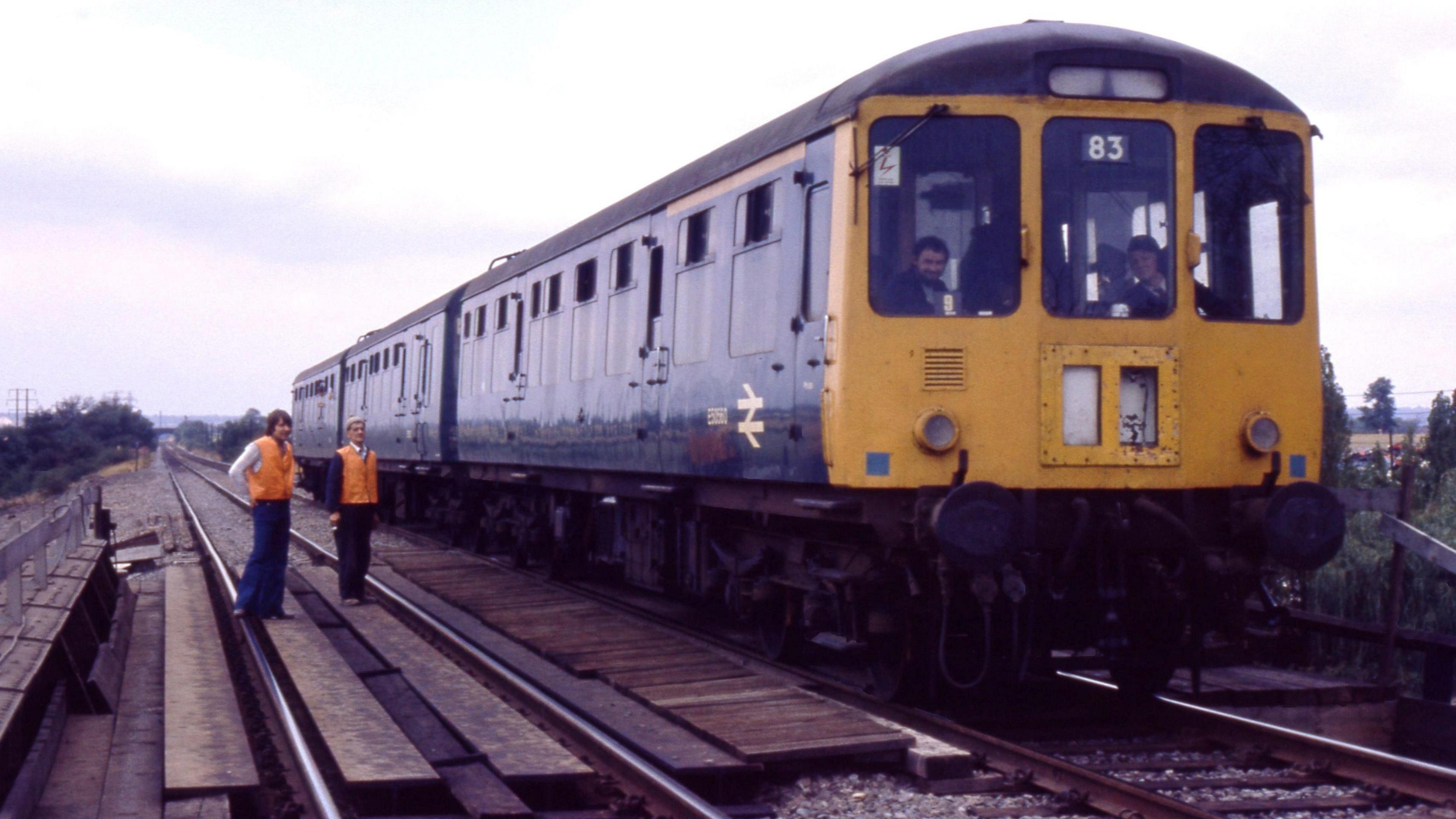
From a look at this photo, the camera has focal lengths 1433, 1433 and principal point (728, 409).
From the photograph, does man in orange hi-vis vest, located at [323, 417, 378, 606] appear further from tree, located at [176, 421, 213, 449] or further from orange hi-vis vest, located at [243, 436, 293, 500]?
tree, located at [176, 421, 213, 449]

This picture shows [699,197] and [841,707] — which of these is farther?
[699,197]

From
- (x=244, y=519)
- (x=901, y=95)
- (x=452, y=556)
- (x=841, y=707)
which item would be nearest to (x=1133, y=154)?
(x=901, y=95)

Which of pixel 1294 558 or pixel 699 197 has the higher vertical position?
pixel 699 197

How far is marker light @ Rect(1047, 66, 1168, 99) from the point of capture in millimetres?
7098

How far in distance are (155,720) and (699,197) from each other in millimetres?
4568

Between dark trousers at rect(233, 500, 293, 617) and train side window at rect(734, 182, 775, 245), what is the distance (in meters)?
4.30

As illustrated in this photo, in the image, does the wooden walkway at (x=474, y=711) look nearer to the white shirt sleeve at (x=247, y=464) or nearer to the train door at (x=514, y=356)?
the white shirt sleeve at (x=247, y=464)

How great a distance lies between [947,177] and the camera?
23.0 feet

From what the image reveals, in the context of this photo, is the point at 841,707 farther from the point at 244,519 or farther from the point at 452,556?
the point at 244,519

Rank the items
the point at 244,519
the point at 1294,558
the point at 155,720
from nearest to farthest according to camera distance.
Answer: the point at 1294,558
the point at 155,720
the point at 244,519

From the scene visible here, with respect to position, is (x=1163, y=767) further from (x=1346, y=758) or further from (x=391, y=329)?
(x=391, y=329)

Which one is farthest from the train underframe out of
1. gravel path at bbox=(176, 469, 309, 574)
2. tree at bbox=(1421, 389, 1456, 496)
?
tree at bbox=(1421, 389, 1456, 496)

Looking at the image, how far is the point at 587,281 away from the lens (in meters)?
12.3

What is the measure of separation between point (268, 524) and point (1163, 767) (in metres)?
6.91
